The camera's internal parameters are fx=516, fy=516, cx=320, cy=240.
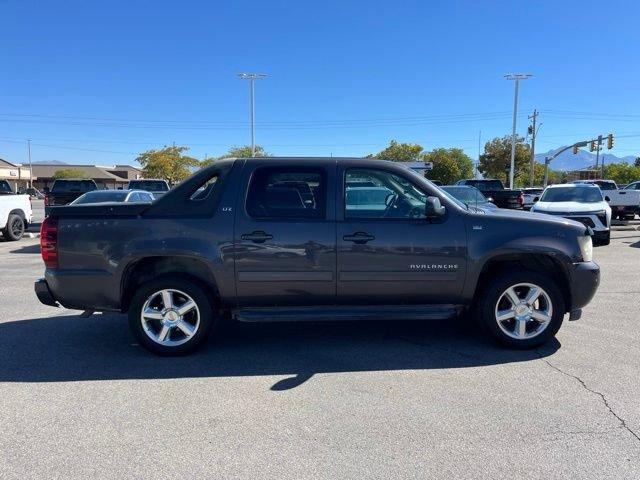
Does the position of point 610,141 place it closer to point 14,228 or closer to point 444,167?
point 444,167

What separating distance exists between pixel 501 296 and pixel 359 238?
1491mm

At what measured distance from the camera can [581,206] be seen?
13.3 metres

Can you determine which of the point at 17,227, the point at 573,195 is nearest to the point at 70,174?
the point at 17,227

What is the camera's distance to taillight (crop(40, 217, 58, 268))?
4.70 metres

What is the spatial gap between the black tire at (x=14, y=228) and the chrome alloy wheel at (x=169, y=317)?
1220 cm

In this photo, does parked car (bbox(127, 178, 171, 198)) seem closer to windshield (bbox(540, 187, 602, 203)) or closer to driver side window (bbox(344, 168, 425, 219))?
windshield (bbox(540, 187, 602, 203))

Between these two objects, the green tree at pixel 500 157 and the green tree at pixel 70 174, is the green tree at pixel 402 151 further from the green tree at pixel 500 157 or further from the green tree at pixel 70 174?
the green tree at pixel 70 174

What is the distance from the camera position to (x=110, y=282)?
15.4ft

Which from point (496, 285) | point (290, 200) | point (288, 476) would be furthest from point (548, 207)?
point (288, 476)

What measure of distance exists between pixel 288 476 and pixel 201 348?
2.30 metres

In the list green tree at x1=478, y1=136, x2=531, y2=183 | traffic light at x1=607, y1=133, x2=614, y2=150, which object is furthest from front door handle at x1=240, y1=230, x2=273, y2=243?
green tree at x1=478, y1=136, x2=531, y2=183

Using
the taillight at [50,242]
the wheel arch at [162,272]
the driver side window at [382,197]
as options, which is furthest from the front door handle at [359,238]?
the taillight at [50,242]

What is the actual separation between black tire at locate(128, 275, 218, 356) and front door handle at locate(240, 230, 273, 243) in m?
0.67

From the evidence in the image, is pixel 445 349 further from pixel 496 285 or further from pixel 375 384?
pixel 375 384
